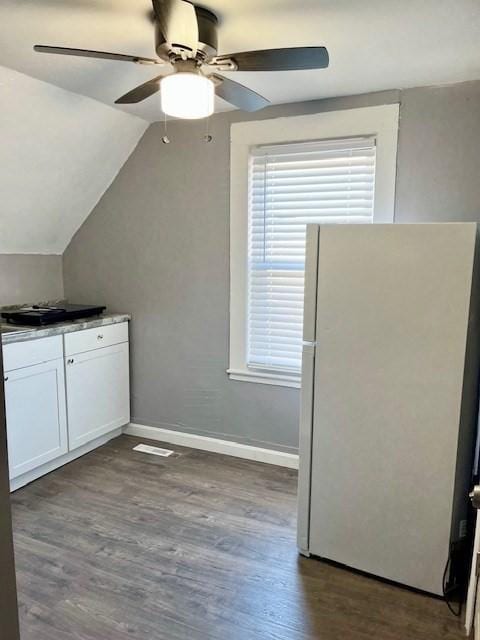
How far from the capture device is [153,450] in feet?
11.0

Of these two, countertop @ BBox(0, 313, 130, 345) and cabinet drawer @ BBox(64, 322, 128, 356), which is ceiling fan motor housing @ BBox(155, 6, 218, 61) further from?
cabinet drawer @ BBox(64, 322, 128, 356)

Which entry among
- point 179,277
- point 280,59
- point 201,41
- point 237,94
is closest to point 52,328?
point 179,277

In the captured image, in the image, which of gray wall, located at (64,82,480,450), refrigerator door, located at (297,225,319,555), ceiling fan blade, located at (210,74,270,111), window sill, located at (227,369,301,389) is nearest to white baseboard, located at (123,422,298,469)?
gray wall, located at (64,82,480,450)

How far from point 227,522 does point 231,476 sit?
50 centimetres

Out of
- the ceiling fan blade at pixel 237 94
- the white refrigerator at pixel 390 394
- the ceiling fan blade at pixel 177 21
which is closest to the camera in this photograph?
the ceiling fan blade at pixel 177 21

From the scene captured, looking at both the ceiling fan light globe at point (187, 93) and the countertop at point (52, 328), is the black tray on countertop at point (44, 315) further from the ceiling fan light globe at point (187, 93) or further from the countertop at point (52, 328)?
the ceiling fan light globe at point (187, 93)

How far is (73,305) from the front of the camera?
352 centimetres

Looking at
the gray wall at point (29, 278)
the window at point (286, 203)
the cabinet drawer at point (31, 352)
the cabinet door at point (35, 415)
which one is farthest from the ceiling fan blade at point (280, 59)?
the gray wall at point (29, 278)

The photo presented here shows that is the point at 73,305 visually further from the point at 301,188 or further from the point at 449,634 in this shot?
the point at 449,634

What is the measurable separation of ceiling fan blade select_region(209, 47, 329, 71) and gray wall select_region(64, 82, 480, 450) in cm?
105

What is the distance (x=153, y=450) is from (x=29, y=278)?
157cm

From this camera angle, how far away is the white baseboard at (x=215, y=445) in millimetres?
3115

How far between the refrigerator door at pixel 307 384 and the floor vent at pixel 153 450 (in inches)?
52.8

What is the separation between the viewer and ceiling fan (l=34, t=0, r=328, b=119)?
1.58m
